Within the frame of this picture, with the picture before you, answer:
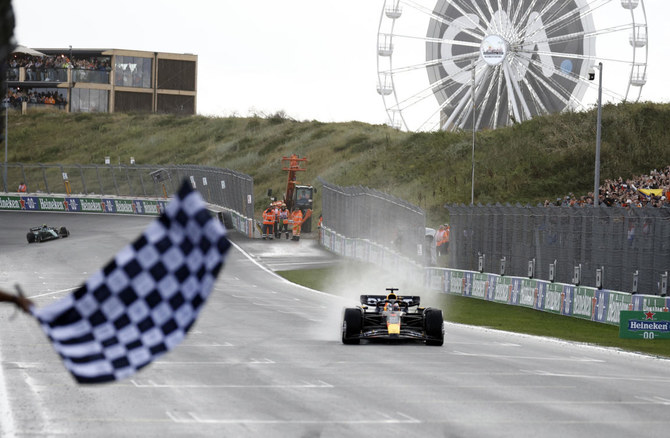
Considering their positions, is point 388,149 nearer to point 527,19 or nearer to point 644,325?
point 527,19

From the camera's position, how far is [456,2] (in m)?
73.5

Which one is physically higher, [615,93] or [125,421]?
[615,93]

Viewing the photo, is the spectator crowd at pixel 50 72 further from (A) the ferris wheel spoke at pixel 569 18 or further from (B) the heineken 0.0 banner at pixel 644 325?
(B) the heineken 0.0 banner at pixel 644 325

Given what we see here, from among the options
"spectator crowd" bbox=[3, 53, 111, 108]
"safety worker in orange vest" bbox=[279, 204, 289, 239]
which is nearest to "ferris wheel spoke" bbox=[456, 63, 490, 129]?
"safety worker in orange vest" bbox=[279, 204, 289, 239]

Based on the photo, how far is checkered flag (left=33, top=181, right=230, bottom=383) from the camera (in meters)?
4.27

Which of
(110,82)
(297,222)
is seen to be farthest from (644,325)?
(110,82)

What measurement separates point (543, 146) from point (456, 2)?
36.5 ft

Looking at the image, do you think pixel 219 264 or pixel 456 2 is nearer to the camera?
pixel 219 264

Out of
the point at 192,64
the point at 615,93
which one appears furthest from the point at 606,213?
the point at 192,64

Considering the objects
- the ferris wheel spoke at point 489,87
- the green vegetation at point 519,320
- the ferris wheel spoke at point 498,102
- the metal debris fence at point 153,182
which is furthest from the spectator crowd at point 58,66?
the green vegetation at point 519,320

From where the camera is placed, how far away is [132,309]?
4.42 m

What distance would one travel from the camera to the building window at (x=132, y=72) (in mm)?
121688

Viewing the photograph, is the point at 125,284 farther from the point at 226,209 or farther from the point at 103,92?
the point at 103,92

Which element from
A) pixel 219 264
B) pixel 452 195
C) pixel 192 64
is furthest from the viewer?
pixel 192 64
